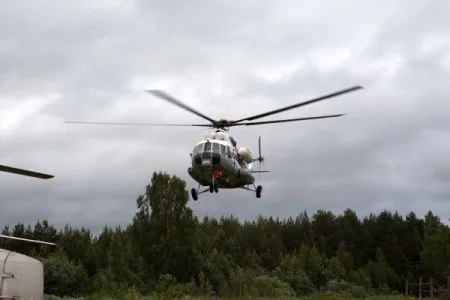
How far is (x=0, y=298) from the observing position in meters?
24.0

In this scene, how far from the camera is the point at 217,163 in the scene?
30672mm

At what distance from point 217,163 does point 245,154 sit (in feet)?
15.8

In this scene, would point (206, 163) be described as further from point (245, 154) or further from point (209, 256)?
point (209, 256)

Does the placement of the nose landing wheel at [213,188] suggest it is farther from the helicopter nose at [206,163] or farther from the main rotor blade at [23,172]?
the main rotor blade at [23,172]

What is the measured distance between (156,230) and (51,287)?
15.5 meters

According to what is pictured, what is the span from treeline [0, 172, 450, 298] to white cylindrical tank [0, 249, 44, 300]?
3073 cm

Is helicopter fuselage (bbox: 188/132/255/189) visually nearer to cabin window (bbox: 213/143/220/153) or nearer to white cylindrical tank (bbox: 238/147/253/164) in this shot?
cabin window (bbox: 213/143/220/153)

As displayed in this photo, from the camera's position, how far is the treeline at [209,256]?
77.4 meters

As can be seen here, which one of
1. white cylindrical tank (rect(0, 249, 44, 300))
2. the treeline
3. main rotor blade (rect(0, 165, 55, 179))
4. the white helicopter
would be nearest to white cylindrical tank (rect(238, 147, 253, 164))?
the white helicopter

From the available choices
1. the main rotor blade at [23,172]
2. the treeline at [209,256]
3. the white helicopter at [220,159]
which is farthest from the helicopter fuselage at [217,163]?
the treeline at [209,256]

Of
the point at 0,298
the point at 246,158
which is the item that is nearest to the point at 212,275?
the point at 246,158

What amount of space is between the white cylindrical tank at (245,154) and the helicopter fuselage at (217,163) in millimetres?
1076

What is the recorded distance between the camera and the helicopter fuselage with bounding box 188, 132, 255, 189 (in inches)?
1204

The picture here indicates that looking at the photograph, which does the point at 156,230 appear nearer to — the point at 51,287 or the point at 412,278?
the point at 51,287
